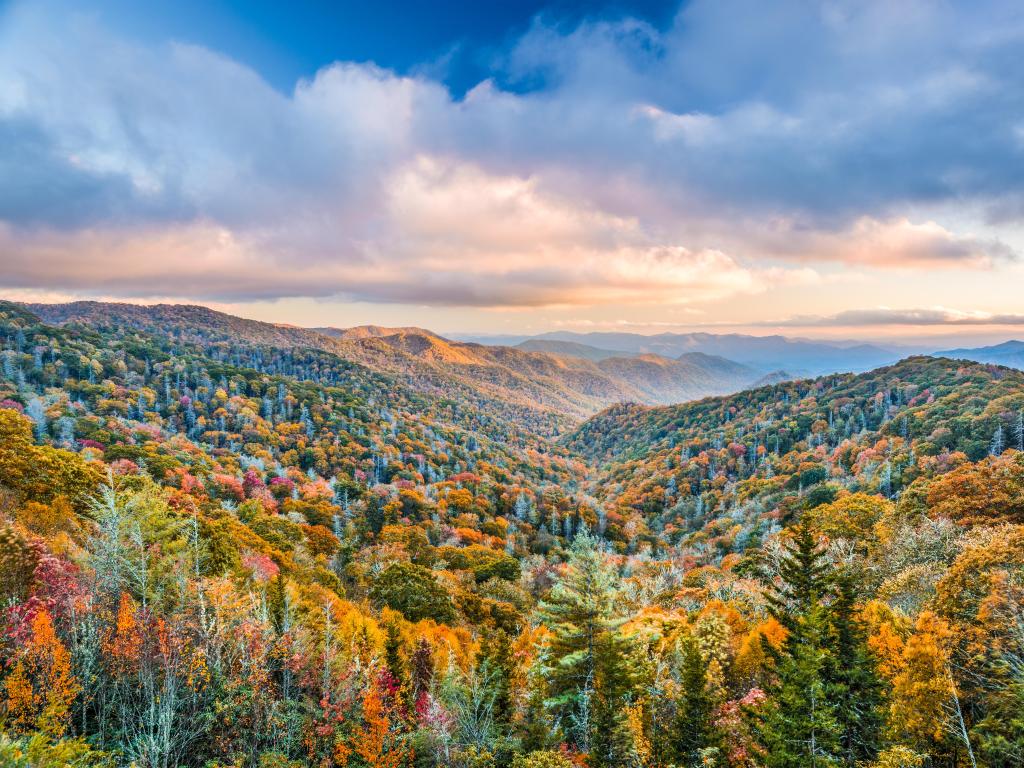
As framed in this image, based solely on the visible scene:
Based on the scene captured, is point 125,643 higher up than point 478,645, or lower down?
higher up

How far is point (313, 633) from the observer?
2691cm

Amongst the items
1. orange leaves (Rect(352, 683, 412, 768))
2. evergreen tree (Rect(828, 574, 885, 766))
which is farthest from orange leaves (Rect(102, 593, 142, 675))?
evergreen tree (Rect(828, 574, 885, 766))

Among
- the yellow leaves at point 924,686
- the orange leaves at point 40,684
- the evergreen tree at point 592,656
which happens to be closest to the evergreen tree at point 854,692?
the yellow leaves at point 924,686

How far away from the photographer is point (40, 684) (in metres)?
17.8

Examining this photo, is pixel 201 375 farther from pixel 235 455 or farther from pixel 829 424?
pixel 829 424

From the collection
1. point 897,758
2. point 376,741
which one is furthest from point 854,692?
point 376,741

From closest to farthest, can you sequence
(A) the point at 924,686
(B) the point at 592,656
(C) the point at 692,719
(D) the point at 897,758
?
(D) the point at 897,758 < (A) the point at 924,686 < (C) the point at 692,719 < (B) the point at 592,656

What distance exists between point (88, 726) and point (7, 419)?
36238 millimetres

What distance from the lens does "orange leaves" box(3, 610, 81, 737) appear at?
16.4 m

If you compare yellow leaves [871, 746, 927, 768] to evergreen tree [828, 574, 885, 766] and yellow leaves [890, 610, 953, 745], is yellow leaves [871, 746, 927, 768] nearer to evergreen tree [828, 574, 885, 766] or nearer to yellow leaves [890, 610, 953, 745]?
evergreen tree [828, 574, 885, 766]

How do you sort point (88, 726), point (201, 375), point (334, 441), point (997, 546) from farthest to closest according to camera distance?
1. point (201, 375)
2. point (334, 441)
3. point (997, 546)
4. point (88, 726)

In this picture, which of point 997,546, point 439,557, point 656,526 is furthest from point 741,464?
point 997,546

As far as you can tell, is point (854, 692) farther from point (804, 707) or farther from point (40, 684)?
point (40, 684)

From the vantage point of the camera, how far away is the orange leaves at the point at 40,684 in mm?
16391
